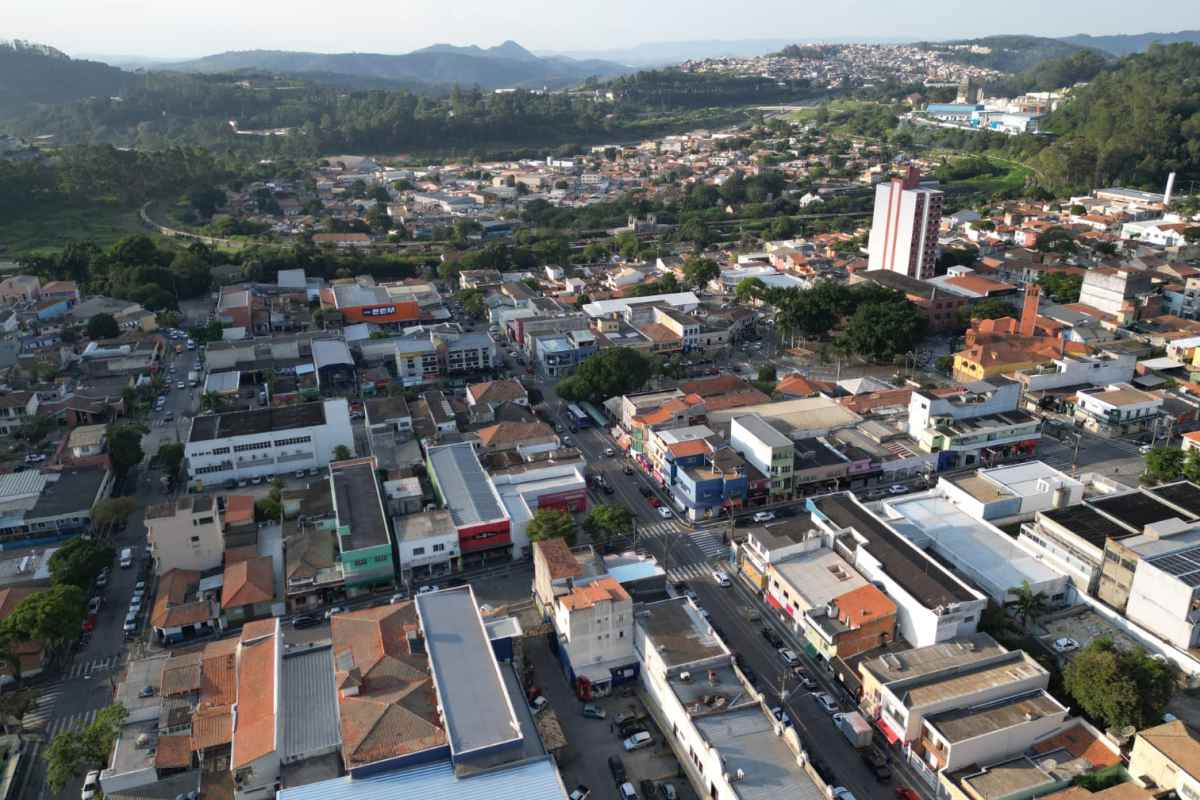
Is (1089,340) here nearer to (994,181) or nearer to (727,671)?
(727,671)

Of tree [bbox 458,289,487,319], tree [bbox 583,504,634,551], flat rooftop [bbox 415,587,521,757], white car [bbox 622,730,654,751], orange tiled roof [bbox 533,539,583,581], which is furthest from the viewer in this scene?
tree [bbox 458,289,487,319]

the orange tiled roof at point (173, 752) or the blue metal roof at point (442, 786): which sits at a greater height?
the blue metal roof at point (442, 786)

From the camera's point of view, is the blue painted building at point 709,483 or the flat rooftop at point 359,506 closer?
the flat rooftop at point 359,506

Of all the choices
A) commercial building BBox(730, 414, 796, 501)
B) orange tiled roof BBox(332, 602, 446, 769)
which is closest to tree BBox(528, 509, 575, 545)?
orange tiled roof BBox(332, 602, 446, 769)

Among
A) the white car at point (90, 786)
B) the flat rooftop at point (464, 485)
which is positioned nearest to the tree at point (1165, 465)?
the flat rooftop at point (464, 485)

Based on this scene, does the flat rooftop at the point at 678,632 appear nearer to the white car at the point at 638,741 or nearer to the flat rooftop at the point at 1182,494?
the white car at the point at 638,741

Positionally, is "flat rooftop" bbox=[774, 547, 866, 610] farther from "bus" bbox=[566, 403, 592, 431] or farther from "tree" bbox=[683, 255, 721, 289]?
"tree" bbox=[683, 255, 721, 289]
